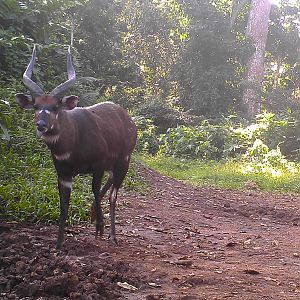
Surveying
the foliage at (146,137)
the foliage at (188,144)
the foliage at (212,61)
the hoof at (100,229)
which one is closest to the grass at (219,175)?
the foliage at (188,144)

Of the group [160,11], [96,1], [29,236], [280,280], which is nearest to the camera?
[280,280]

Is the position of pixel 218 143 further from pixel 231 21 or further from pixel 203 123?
pixel 231 21

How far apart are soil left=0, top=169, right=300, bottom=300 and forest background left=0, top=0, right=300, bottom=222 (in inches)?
31.0

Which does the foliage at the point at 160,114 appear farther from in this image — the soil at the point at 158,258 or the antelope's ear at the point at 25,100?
the antelope's ear at the point at 25,100

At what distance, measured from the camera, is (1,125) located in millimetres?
5910

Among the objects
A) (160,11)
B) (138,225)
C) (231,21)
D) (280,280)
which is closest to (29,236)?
(138,225)

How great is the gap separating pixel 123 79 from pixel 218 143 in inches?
173

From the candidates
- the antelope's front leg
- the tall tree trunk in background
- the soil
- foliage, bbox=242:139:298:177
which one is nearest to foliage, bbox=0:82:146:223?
the soil

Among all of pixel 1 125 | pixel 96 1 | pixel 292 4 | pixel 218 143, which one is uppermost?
pixel 292 4

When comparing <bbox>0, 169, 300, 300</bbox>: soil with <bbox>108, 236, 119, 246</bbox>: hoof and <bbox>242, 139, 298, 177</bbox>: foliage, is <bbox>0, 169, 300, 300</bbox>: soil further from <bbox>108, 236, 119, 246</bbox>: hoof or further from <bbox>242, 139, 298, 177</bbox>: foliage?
<bbox>242, 139, 298, 177</bbox>: foliage

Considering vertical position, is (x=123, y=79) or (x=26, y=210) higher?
(x=123, y=79)

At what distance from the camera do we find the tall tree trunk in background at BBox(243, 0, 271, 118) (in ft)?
74.1

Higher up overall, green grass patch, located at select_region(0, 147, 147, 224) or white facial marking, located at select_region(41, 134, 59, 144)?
white facial marking, located at select_region(41, 134, 59, 144)

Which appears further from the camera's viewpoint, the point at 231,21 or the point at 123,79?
the point at 231,21
